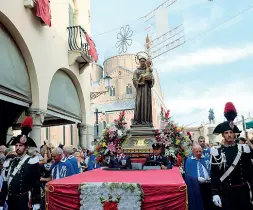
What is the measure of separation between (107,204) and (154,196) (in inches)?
24.5

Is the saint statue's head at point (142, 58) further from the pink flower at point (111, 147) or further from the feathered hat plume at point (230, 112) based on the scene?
the feathered hat plume at point (230, 112)

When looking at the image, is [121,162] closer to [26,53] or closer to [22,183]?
[22,183]

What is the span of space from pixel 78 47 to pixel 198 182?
10112 mm

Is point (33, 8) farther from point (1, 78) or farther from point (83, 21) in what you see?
point (83, 21)

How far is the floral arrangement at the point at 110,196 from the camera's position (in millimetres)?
4156

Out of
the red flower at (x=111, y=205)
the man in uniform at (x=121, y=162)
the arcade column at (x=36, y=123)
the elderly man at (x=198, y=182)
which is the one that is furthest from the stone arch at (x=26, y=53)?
the red flower at (x=111, y=205)

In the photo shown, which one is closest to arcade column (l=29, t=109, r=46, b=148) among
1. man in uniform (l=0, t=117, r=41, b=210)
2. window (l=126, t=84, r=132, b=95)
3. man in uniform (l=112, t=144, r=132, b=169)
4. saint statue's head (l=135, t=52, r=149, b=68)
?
man in uniform (l=112, t=144, r=132, b=169)

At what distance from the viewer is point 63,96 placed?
47.0 ft

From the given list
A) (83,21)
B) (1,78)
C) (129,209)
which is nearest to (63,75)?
(83,21)

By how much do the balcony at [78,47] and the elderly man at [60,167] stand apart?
776 cm

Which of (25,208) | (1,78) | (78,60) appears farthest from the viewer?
(78,60)

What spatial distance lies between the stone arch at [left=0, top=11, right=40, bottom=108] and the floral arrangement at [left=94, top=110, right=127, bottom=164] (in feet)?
10.9

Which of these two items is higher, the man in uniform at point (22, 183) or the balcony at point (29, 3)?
the balcony at point (29, 3)

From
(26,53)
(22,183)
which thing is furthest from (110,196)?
(26,53)
